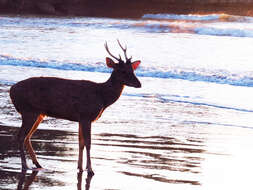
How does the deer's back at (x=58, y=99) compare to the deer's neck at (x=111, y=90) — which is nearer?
the deer's back at (x=58, y=99)

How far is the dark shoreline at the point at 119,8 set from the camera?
57475 mm

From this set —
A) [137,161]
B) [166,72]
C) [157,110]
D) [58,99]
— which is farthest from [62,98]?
[166,72]

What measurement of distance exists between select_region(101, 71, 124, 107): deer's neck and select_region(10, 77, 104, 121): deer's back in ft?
0.27

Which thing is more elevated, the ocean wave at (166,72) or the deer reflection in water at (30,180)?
the ocean wave at (166,72)

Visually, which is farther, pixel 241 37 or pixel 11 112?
pixel 241 37

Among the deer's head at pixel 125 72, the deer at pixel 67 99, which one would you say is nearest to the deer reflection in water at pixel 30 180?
the deer at pixel 67 99

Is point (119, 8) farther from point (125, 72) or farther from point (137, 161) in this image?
point (125, 72)

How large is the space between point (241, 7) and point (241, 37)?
2324 cm

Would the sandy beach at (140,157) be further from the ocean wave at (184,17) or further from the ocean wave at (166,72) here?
the ocean wave at (184,17)

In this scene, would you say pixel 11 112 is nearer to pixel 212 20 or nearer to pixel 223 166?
pixel 223 166

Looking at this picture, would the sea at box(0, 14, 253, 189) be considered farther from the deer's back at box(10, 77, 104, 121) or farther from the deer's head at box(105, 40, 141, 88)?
the deer's head at box(105, 40, 141, 88)

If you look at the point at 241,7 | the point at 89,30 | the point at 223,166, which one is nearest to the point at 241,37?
the point at 89,30

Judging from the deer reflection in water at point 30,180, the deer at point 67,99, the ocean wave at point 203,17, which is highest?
the ocean wave at point 203,17

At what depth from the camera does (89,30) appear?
38219 mm
